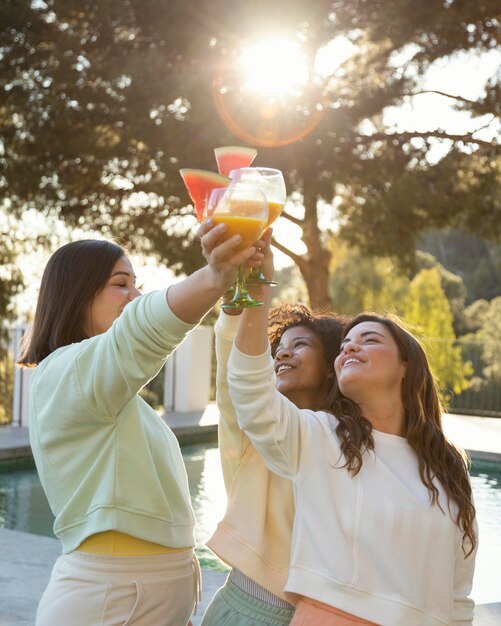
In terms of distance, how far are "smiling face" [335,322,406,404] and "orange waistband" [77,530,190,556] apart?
1.88 ft

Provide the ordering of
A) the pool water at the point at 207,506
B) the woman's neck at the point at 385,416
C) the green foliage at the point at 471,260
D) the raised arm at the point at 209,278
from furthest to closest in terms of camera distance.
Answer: the green foliage at the point at 471,260 < the pool water at the point at 207,506 < the woman's neck at the point at 385,416 < the raised arm at the point at 209,278

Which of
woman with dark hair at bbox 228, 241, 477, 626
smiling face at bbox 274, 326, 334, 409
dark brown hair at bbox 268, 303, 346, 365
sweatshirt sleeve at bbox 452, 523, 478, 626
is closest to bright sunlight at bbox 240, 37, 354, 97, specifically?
dark brown hair at bbox 268, 303, 346, 365

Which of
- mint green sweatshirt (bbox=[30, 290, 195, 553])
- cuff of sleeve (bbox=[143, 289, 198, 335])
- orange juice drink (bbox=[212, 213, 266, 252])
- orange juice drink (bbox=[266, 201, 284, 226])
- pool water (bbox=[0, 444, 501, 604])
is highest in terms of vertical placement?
orange juice drink (bbox=[266, 201, 284, 226])

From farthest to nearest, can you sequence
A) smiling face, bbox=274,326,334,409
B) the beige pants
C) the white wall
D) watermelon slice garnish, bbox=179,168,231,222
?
1. the white wall
2. smiling face, bbox=274,326,334,409
3. the beige pants
4. watermelon slice garnish, bbox=179,168,231,222

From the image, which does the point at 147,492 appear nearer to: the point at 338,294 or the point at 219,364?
the point at 219,364

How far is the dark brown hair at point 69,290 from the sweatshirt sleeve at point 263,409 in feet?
1.08

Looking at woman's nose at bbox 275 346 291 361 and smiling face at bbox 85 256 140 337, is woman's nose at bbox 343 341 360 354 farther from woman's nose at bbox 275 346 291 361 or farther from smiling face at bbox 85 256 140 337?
smiling face at bbox 85 256 140 337

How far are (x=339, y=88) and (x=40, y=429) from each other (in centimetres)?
980

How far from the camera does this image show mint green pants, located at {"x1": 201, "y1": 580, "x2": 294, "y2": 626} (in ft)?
6.06

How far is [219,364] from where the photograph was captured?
189cm

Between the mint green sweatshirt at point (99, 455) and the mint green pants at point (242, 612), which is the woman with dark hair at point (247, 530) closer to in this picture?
the mint green pants at point (242, 612)

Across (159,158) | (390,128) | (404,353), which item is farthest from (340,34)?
(404,353)

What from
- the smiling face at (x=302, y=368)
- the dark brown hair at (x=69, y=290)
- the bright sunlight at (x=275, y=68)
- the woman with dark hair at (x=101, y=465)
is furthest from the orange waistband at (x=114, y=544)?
the bright sunlight at (x=275, y=68)

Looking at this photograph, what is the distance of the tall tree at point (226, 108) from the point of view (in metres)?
9.91
